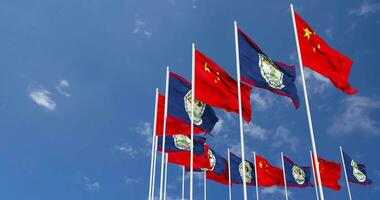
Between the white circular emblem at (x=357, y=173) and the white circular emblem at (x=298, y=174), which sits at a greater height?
the white circular emblem at (x=357, y=173)

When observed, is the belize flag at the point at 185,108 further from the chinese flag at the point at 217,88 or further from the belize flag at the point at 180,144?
the belize flag at the point at 180,144

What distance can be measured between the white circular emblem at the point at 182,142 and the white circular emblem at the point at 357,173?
2250cm

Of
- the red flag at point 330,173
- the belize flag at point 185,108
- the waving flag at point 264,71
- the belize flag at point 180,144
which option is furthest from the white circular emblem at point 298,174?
the waving flag at point 264,71

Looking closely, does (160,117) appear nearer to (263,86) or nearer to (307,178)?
(263,86)

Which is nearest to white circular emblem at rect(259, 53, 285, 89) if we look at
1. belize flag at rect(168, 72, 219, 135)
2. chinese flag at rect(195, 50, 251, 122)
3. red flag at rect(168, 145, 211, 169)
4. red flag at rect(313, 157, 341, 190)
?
chinese flag at rect(195, 50, 251, 122)

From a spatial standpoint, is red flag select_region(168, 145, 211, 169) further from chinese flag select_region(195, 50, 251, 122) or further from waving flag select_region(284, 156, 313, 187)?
waving flag select_region(284, 156, 313, 187)

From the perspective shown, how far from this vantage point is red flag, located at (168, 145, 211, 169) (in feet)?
80.7

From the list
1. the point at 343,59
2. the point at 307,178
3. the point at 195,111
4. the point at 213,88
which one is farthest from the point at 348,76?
the point at 307,178

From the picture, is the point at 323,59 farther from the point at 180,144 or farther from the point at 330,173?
the point at 330,173

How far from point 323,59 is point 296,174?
73.8ft

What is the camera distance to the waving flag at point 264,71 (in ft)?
51.7

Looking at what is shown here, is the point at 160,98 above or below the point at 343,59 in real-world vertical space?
above

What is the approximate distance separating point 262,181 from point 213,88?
18068 millimetres

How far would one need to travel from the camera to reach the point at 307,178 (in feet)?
122
